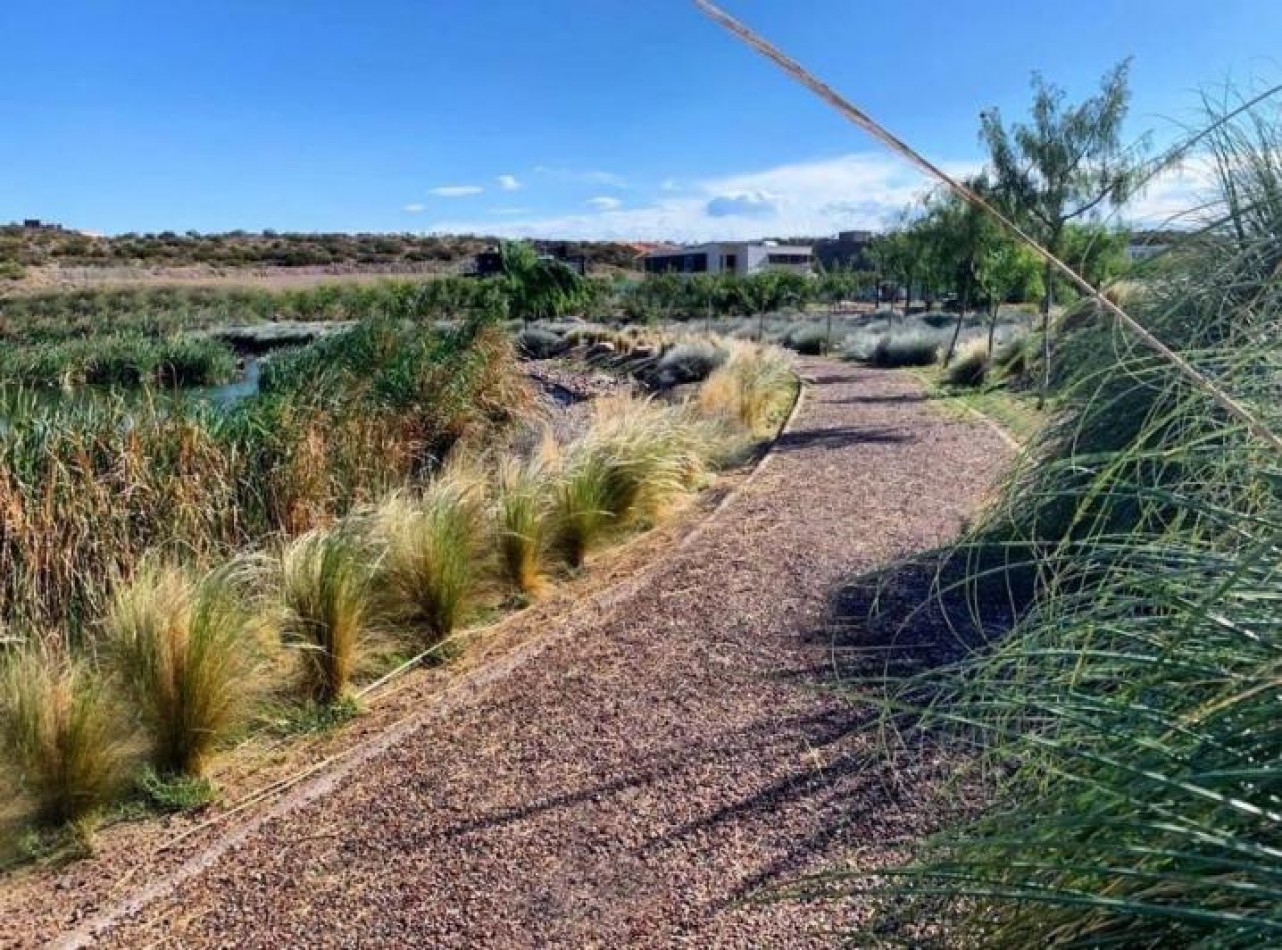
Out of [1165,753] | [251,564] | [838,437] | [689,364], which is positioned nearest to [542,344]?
[689,364]

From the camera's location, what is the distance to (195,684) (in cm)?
399

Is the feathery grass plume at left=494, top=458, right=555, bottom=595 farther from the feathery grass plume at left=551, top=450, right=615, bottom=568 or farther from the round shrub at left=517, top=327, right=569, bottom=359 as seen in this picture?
the round shrub at left=517, top=327, right=569, bottom=359

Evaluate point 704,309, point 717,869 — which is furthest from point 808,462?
point 704,309


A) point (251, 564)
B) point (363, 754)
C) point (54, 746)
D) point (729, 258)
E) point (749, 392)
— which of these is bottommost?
point (363, 754)

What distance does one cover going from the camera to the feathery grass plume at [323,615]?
4789mm

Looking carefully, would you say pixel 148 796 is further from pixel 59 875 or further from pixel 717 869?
pixel 717 869

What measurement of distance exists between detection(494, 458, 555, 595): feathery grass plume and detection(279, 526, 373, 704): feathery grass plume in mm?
1432

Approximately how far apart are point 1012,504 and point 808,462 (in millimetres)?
7906

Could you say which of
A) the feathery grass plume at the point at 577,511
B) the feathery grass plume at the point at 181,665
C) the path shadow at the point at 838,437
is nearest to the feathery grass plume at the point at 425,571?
the feathery grass plume at the point at 577,511

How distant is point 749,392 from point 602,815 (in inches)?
432

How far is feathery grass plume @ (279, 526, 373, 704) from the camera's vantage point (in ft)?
15.7

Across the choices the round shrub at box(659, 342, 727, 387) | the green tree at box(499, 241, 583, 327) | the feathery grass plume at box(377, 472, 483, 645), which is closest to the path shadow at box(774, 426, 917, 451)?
the feathery grass plume at box(377, 472, 483, 645)

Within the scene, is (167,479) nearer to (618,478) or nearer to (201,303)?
(618,478)

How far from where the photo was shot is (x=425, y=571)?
5562mm
